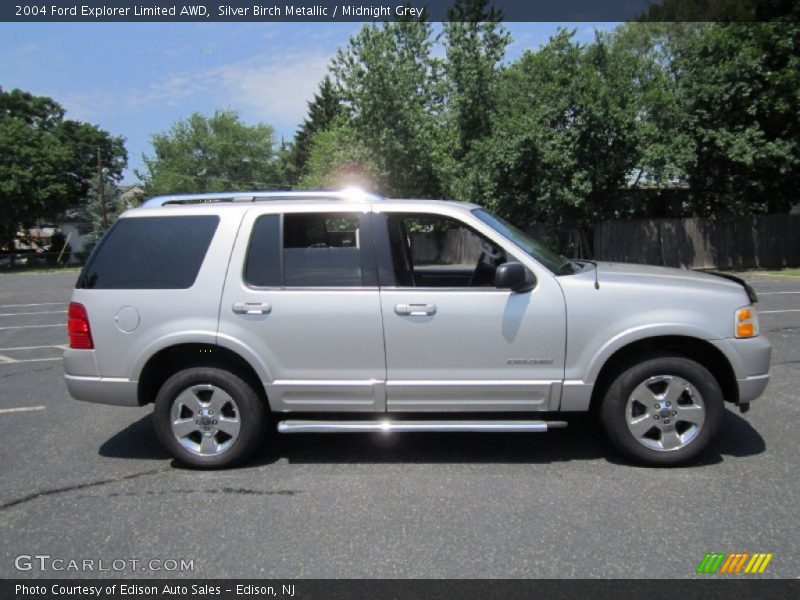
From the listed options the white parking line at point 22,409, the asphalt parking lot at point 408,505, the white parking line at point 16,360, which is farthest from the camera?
the white parking line at point 16,360

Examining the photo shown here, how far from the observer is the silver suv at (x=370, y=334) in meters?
4.15

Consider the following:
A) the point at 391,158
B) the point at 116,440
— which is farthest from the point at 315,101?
the point at 116,440

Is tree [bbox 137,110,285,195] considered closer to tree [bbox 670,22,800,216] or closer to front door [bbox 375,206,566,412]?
tree [bbox 670,22,800,216]

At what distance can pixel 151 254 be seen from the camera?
177 inches

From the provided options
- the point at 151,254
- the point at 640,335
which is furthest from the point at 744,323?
the point at 151,254

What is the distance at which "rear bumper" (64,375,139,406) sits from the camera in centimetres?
444

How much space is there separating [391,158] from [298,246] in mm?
22263

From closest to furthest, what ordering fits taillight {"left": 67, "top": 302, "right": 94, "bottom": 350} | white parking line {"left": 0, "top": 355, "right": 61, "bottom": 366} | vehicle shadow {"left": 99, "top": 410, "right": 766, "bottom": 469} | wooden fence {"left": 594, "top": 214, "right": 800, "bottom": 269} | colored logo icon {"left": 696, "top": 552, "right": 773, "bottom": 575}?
colored logo icon {"left": 696, "top": 552, "right": 773, "bottom": 575} → taillight {"left": 67, "top": 302, "right": 94, "bottom": 350} → vehicle shadow {"left": 99, "top": 410, "right": 766, "bottom": 469} → white parking line {"left": 0, "top": 355, "right": 61, "bottom": 366} → wooden fence {"left": 594, "top": 214, "right": 800, "bottom": 269}

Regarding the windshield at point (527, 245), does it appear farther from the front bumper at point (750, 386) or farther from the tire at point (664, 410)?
the front bumper at point (750, 386)

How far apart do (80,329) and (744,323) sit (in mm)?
4656

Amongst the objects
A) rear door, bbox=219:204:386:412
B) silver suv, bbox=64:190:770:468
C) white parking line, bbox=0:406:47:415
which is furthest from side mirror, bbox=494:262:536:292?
white parking line, bbox=0:406:47:415

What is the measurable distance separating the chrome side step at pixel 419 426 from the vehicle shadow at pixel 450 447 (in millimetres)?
410

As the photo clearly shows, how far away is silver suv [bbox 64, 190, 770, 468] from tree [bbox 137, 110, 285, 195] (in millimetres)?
57421
